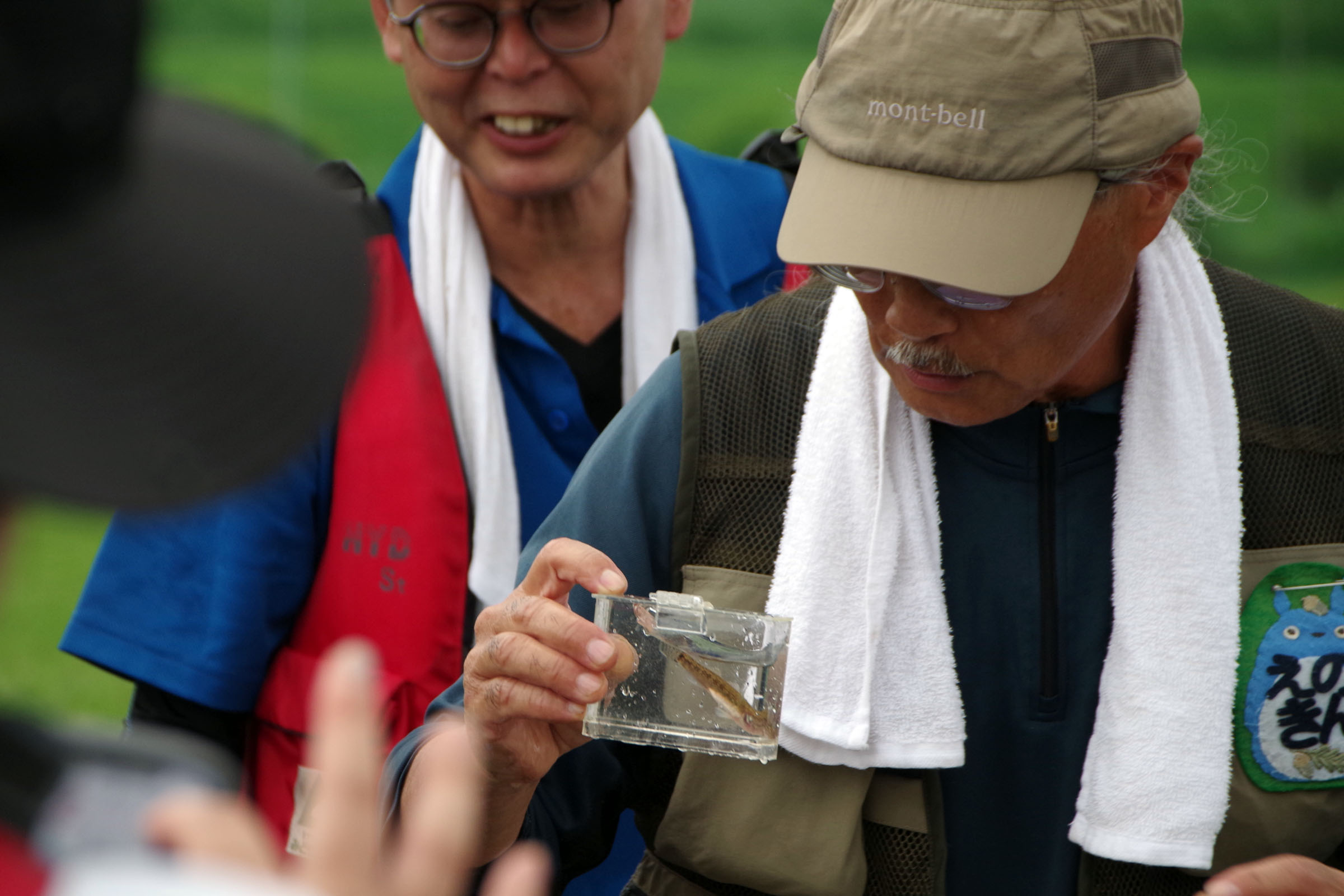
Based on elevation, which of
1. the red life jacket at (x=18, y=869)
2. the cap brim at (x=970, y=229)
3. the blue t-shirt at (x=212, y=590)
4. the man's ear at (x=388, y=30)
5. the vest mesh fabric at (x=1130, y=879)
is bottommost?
the vest mesh fabric at (x=1130, y=879)

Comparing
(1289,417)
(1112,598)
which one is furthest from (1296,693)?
(1289,417)

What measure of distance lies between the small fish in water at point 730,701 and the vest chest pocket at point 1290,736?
24.7 inches

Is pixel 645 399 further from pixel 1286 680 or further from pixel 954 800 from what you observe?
pixel 1286 680

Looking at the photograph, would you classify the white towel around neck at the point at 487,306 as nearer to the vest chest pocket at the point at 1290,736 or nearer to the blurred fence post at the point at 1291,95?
the vest chest pocket at the point at 1290,736

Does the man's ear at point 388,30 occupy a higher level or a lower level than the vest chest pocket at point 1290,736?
higher

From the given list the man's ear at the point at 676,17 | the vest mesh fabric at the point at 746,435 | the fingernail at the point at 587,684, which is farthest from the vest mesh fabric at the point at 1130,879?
the man's ear at the point at 676,17

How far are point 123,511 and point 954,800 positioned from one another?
135 cm

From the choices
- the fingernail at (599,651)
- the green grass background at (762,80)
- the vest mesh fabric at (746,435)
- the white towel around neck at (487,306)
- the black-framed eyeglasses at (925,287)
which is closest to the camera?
the fingernail at (599,651)

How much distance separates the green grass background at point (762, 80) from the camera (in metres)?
9.55

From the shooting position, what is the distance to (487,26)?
2.55 m

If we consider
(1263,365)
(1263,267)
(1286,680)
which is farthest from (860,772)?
(1263,267)

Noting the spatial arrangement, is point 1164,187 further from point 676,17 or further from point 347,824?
point 347,824

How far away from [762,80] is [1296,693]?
8.59m

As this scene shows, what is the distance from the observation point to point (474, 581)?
2443 millimetres
